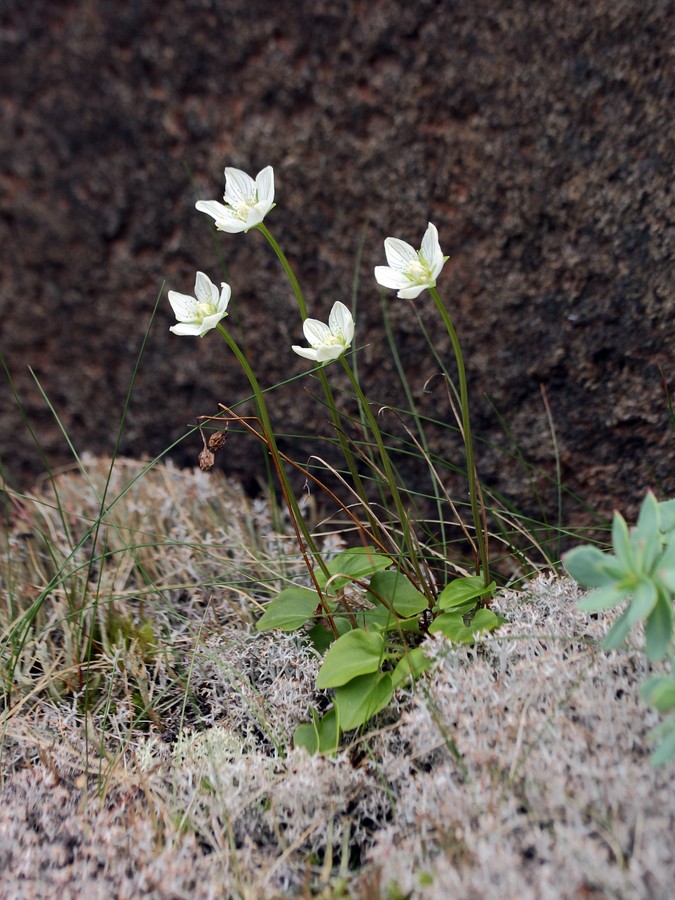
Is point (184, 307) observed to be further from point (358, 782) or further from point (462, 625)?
point (358, 782)

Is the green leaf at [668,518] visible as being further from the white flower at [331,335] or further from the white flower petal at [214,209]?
the white flower petal at [214,209]

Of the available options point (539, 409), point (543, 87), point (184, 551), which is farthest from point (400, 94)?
point (184, 551)

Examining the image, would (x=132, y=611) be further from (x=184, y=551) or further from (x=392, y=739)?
(x=392, y=739)

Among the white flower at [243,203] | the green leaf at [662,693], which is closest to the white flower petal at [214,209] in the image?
the white flower at [243,203]

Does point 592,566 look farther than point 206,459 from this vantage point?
No

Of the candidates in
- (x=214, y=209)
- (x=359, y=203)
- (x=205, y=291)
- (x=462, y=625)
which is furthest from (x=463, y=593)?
(x=359, y=203)

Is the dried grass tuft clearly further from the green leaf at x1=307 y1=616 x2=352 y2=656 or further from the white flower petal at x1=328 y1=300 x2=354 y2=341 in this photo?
the white flower petal at x1=328 y1=300 x2=354 y2=341
